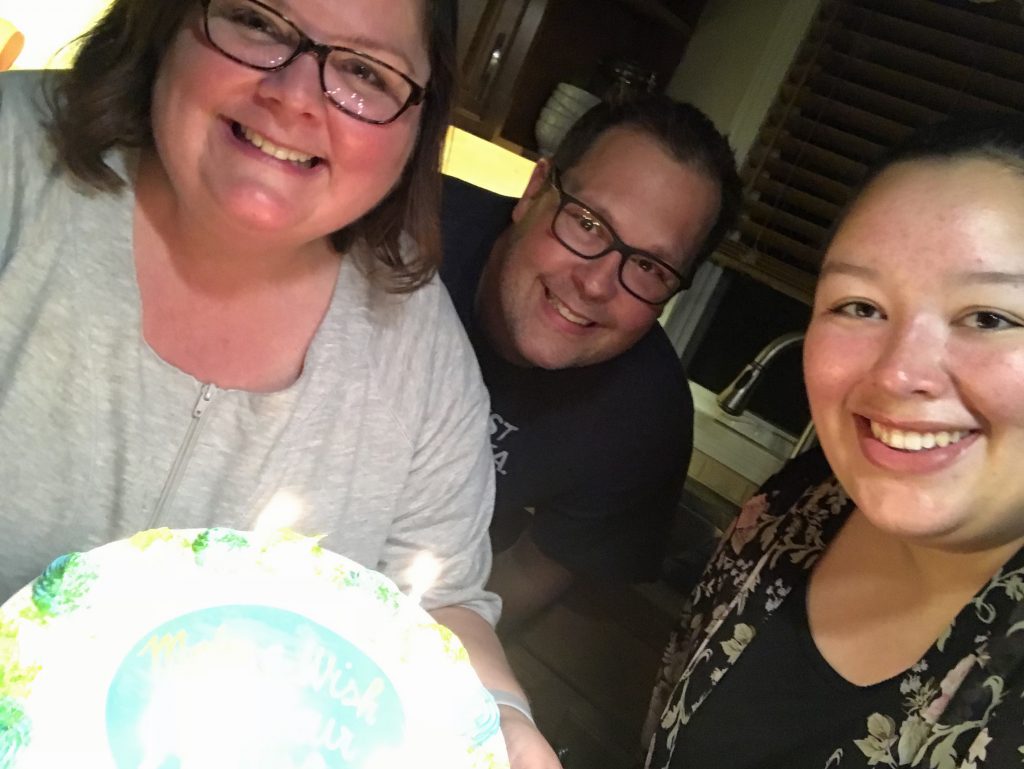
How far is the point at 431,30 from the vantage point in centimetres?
82

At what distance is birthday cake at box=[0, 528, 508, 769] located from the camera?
0.52 m

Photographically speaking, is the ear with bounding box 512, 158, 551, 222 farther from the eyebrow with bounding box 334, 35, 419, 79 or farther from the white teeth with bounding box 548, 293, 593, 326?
the eyebrow with bounding box 334, 35, 419, 79

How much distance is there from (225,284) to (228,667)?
437mm

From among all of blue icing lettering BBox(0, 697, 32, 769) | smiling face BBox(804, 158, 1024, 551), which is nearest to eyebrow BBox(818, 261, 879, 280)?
smiling face BBox(804, 158, 1024, 551)

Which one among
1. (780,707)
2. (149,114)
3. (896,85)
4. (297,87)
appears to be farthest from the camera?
(896,85)

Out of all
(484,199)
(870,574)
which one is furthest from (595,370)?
(870,574)

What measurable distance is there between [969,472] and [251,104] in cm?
77

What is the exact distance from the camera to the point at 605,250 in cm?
135

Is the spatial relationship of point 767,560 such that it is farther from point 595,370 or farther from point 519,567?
point 519,567

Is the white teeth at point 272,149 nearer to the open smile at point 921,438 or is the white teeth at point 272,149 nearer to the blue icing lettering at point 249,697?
the blue icing lettering at point 249,697

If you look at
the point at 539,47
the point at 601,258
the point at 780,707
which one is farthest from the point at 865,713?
the point at 539,47

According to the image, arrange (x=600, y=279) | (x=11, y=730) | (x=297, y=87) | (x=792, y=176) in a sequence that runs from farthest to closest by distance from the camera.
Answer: (x=792, y=176) → (x=600, y=279) → (x=297, y=87) → (x=11, y=730)

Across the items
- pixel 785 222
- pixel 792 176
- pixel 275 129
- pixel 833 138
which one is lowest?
pixel 275 129

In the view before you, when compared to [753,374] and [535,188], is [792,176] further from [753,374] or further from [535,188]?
[535,188]
